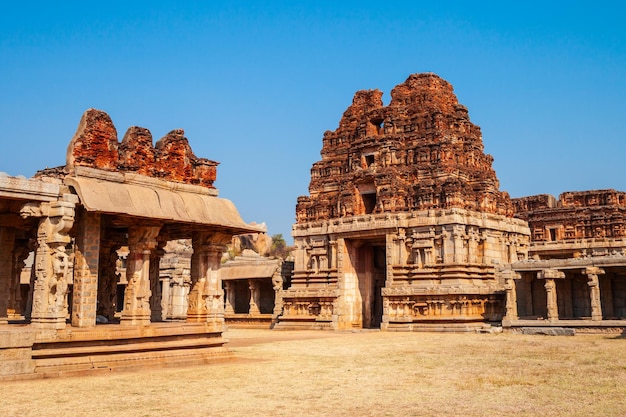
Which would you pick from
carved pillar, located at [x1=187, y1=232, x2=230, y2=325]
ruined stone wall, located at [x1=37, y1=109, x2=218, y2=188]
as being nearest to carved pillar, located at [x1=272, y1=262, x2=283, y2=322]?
carved pillar, located at [x1=187, y1=232, x2=230, y2=325]

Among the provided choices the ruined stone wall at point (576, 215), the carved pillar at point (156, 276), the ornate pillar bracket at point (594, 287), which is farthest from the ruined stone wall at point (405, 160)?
the carved pillar at point (156, 276)

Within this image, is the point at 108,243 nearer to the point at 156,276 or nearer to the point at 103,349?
the point at 156,276

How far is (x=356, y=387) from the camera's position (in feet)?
40.0

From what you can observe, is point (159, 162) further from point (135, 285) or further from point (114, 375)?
point (114, 375)

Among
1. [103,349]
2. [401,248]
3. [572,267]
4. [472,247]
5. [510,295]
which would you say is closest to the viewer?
[103,349]

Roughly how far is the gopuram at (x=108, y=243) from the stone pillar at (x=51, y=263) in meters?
0.02

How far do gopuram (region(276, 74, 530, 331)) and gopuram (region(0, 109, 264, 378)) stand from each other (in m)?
15.6

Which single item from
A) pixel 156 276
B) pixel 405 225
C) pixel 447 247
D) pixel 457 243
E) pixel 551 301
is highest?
pixel 405 225

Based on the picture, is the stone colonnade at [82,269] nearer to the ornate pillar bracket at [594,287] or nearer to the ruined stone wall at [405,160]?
the ornate pillar bracket at [594,287]

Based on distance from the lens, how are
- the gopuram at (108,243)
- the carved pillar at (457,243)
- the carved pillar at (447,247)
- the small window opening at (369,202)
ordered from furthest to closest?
the small window opening at (369,202)
the carved pillar at (447,247)
the carved pillar at (457,243)
the gopuram at (108,243)

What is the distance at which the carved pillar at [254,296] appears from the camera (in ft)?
131

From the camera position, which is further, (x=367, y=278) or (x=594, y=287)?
(x=367, y=278)

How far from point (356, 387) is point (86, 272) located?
6751 mm

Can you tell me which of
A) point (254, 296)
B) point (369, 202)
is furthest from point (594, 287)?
point (254, 296)
